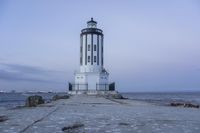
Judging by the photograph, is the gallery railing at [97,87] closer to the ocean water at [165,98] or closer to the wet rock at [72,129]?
the ocean water at [165,98]

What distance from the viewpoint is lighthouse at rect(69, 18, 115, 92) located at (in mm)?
48719

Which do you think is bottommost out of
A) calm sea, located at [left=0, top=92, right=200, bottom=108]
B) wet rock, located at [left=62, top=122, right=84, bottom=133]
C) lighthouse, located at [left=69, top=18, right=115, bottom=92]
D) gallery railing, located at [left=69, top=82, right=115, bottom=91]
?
wet rock, located at [left=62, top=122, right=84, bottom=133]

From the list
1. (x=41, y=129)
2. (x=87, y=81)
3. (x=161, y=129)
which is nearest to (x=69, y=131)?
(x=41, y=129)

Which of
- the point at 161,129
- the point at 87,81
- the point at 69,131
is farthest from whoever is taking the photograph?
the point at 87,81

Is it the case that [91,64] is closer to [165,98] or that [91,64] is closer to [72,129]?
[72,129]

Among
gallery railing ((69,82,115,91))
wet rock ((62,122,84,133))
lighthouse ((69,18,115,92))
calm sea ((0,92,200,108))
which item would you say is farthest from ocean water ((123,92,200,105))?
wet rock ((62,122,84,133))

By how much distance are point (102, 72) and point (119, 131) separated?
39971 millimetres

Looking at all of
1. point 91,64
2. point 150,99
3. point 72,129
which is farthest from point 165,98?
point 72,129

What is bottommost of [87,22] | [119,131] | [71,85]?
[119,131]

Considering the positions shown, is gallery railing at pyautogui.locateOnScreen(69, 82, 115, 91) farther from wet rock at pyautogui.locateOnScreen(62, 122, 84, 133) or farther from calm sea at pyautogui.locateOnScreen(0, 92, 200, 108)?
wet rock at pyautogui.locateOnScreen(62, 122, 84, 133)

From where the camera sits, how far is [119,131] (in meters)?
8.95

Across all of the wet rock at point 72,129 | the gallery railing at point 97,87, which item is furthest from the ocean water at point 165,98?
the wet rock at point 72,129

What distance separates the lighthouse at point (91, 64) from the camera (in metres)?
48.7

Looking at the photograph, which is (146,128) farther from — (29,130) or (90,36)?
(90,36)
